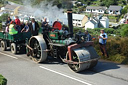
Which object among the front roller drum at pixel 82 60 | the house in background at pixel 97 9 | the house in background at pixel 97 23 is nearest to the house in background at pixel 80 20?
the house in background at pixel 97 23

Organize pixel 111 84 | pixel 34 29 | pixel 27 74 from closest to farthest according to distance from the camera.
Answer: pixel 111 84, pixel 27 74, pixel 34 29

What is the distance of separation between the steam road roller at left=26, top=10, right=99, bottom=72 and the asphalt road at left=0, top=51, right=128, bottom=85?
0.34m

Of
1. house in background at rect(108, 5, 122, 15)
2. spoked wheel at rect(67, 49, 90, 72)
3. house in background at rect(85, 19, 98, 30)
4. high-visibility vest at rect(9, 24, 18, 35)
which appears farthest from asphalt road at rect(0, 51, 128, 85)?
house in background at rect(108, 5, 122, 15)

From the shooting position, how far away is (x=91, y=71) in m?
8.27

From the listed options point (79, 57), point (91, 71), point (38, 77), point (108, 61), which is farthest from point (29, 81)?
point (108, 61)

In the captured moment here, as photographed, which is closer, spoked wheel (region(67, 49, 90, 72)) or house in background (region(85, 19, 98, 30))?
spoked wheel (region(67, 49, 90, 72))

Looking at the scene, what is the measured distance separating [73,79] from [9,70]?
9.27ft

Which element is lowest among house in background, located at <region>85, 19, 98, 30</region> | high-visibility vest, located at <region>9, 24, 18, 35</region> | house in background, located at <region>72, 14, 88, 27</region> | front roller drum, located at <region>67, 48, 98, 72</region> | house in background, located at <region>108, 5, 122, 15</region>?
front roller drum, located at <region>67, 48, 98, 72</region>

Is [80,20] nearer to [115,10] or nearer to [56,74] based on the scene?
[115,10]

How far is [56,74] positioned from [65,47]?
1331mm

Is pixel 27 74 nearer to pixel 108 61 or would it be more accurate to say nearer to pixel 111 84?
pixel 111 84

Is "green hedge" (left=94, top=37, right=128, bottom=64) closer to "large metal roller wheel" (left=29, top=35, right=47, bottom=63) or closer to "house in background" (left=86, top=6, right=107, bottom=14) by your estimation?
"large metal roller wheel" (left=29, top=35, right=47, bottom=63)

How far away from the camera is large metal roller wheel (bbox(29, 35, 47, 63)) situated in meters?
9.12

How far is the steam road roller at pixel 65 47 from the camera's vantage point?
7.96 metres
